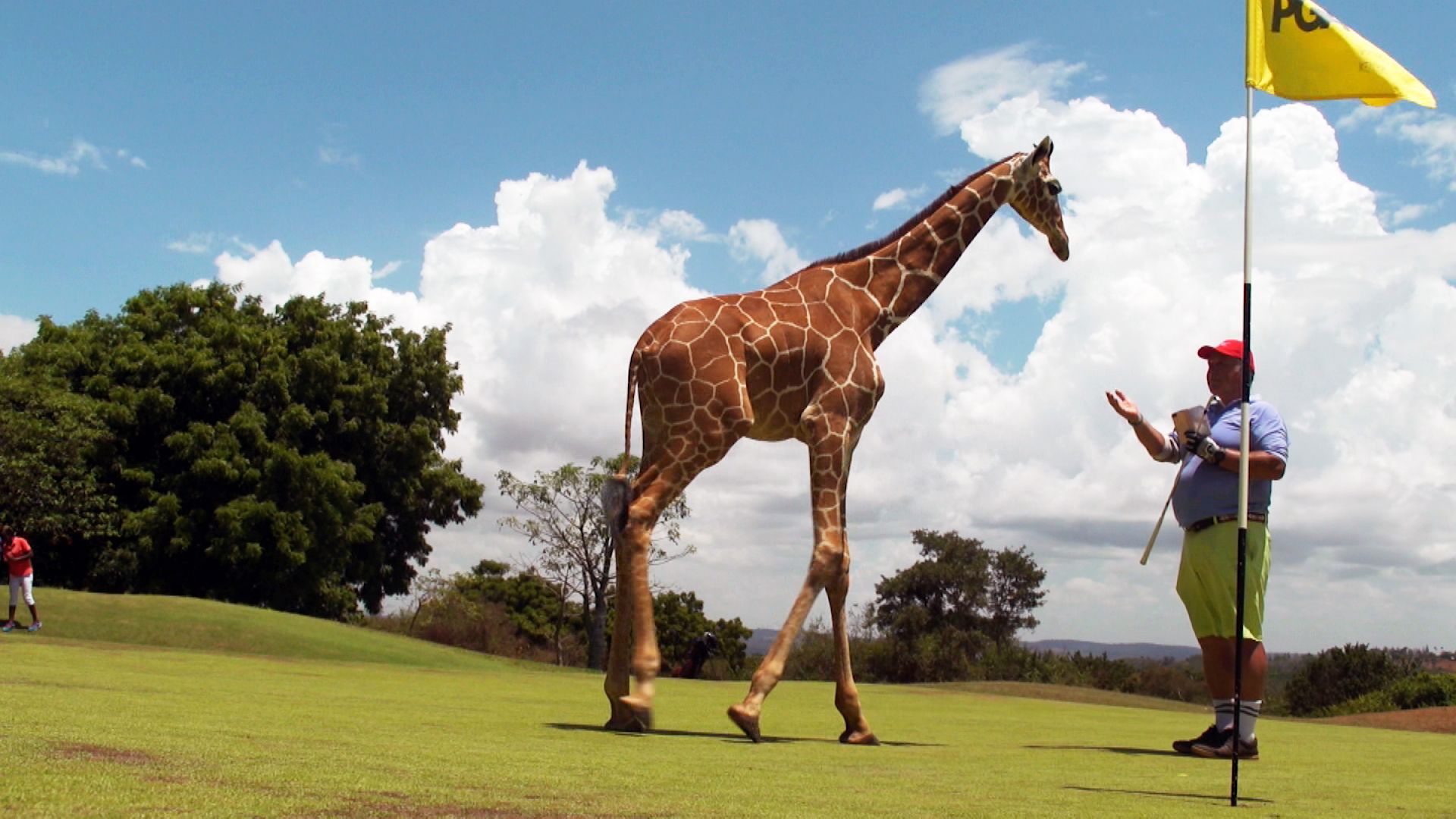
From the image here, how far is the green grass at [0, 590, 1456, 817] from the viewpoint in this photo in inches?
160

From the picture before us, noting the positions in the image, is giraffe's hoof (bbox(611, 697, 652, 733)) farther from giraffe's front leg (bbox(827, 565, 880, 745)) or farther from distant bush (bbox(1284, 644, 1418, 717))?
distant bush (bbox(1284, 644, 1418, 717))

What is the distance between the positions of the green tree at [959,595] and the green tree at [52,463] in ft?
92.0

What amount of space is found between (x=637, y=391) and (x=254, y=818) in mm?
5925

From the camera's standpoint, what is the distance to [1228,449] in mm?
8312

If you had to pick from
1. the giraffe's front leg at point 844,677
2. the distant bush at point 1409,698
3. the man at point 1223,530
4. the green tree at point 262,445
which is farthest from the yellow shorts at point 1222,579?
the green tree at point 262,445

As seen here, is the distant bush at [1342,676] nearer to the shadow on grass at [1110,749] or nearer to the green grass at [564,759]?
the green grass at [564,759]

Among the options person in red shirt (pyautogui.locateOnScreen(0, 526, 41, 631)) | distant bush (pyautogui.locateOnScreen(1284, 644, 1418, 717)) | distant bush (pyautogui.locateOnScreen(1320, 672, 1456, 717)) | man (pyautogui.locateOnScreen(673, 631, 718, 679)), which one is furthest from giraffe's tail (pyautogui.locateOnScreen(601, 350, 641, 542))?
distant bush (pyautogui.locateOnScreen(1284, 644, 1418, 717))

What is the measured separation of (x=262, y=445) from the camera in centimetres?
3662

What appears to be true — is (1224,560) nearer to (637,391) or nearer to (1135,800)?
(1135,800)

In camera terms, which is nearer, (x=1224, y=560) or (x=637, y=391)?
(x=1224, y=560)

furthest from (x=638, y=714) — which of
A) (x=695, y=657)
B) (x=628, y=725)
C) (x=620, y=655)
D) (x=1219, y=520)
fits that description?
(x=695, y=657)

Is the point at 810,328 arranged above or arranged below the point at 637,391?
above

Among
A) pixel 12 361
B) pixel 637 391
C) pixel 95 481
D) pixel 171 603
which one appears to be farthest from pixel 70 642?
pixel 12 361

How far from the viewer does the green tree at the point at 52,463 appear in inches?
1292
